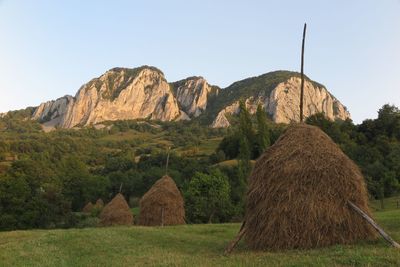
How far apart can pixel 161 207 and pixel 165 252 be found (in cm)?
1552

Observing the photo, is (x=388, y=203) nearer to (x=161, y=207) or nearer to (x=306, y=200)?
(x=161, y=207)

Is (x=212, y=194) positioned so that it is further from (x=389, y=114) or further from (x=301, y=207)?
(x=389, y=114)

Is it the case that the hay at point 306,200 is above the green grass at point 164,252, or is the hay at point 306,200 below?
above

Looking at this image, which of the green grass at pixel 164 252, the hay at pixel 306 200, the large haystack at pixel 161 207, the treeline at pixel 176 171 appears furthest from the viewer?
the treeline at pixel 176 171

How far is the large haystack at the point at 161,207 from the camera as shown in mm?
30156

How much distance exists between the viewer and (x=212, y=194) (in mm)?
55250

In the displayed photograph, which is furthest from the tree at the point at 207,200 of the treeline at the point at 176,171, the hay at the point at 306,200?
the hay at the point at 306,200

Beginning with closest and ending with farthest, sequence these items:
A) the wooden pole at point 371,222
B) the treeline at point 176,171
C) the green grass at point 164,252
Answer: the green grass at point 164,252, the wooden pole at point 371,222, the treeline at point 176,171

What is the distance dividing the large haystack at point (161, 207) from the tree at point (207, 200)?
2049cm

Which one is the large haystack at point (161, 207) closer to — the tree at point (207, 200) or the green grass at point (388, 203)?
the tree at point (207, 200)

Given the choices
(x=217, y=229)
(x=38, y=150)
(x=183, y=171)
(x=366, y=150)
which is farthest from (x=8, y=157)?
(x=217, y=229)

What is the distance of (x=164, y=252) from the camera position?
14.9m

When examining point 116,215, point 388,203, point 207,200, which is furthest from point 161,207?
point 388,203

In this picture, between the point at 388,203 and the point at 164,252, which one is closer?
the point at 164,252
